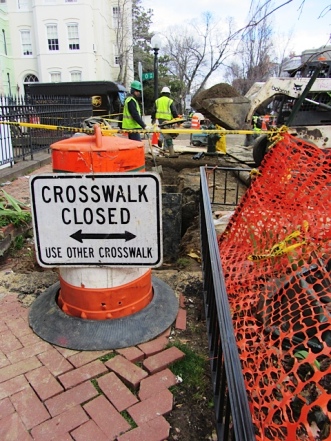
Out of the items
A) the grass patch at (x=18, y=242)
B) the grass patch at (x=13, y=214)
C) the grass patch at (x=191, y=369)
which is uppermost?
the grass patch at (x=13, y=214)

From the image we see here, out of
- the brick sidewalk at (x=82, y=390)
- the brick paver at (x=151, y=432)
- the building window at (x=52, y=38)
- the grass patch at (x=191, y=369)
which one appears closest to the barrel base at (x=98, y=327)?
the brick sidewalk at (x=82, y=390)

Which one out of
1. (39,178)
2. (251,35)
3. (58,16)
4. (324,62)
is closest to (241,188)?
(324,62)

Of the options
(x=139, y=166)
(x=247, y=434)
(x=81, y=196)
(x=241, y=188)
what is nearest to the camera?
(x=247, y=434)

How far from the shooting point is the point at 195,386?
2.11 meters

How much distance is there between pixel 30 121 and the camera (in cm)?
986

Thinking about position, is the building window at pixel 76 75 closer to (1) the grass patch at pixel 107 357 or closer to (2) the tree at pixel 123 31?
(2) the tree at pixel 123 31

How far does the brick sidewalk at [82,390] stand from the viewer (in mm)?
1819

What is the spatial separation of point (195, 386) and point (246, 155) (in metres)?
9.14

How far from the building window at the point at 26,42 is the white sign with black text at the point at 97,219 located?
1503 inches

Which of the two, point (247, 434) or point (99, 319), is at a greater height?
point (247, 434)

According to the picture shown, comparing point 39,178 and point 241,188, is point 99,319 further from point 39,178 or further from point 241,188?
point 241,188

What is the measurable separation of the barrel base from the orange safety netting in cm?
55

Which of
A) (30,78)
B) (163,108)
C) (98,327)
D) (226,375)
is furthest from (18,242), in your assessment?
(30,78)

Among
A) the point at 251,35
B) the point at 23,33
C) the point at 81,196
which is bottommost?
the point at 81,196
